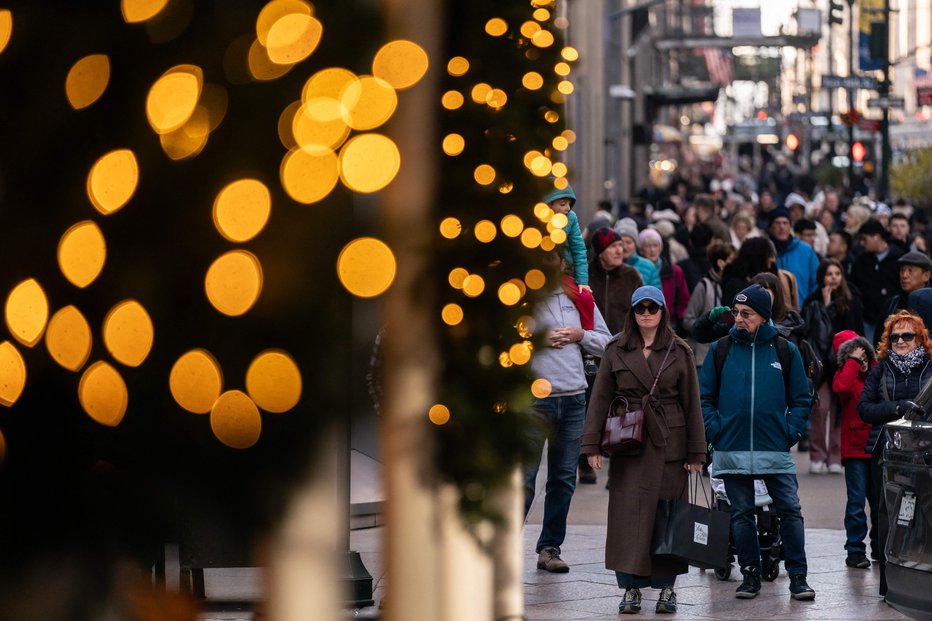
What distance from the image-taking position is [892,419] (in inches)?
383

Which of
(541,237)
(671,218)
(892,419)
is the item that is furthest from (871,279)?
(541,237)

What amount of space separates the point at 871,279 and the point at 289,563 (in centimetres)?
1445

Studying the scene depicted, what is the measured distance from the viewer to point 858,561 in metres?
10.4

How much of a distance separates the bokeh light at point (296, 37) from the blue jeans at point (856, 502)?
7.99 meters

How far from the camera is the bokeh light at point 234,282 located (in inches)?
117

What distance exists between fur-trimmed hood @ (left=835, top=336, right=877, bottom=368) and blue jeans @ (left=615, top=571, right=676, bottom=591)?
257 cm

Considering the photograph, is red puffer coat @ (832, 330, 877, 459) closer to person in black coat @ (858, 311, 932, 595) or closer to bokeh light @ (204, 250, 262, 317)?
person in black coat @ (858, 311, 932, 595)

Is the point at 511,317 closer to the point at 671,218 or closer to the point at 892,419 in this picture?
the point at 892,419

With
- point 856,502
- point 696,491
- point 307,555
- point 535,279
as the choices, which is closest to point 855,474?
point 856,502

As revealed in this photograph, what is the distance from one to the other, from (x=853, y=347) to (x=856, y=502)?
3.57ft

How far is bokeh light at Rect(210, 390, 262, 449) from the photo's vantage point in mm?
2992

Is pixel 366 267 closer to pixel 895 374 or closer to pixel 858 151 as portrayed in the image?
pixel 895 374

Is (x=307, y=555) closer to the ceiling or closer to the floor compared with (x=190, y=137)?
closer to the floor

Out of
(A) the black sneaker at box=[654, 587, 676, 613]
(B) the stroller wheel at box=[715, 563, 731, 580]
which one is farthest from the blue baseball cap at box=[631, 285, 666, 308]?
(B) the stroller wheel at box=[715, 563, 731, 580]
